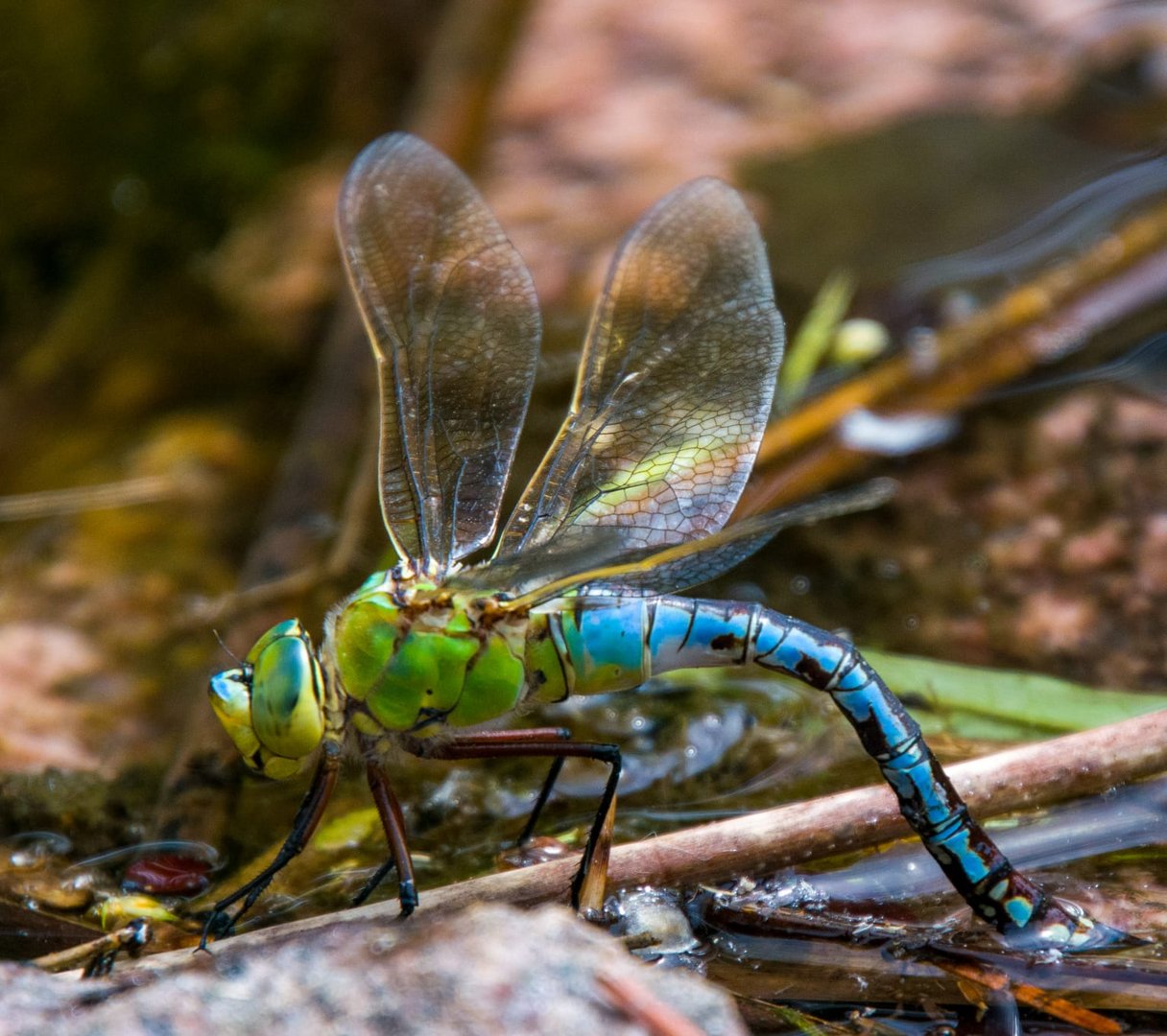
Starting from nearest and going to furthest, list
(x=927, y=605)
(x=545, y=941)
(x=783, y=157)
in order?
(x=545, y=941) → (x=927, y=605) → (x=783, y=157)

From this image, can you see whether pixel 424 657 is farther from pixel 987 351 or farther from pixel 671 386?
pixel 987 351

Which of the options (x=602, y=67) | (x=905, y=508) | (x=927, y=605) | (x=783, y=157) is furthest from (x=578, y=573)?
(x=602, y=67)

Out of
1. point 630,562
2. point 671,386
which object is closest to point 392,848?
point 630,562

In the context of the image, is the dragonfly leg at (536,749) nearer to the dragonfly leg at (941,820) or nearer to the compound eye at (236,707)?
the compound eye at (236,707)

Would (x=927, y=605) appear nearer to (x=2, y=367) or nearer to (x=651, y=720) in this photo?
(x=651, y=720)

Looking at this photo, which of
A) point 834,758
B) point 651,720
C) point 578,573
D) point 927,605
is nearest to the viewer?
point 578,573

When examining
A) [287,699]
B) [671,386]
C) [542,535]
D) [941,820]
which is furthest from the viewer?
[671,386]

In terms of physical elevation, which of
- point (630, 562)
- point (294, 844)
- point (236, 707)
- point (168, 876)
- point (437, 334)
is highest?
point (437, 334)
